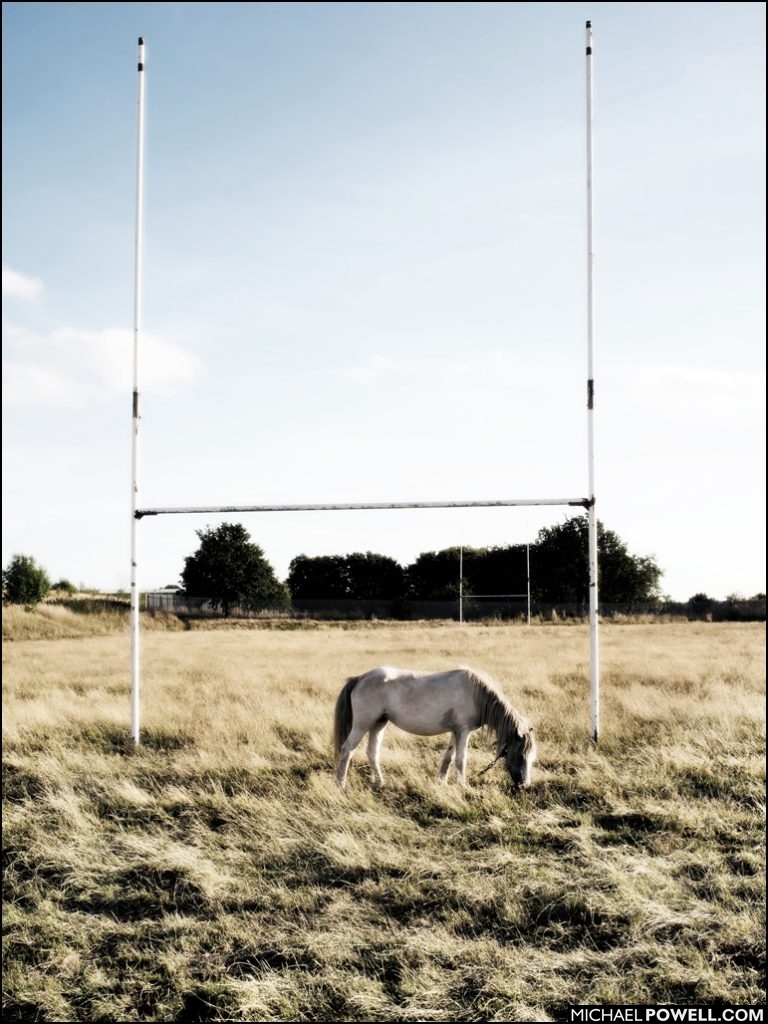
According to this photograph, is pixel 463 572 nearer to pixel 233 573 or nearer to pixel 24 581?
pixel 233 573

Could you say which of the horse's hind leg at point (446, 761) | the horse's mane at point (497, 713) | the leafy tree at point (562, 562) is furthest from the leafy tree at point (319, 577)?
the horse's mane at point (497, 713)

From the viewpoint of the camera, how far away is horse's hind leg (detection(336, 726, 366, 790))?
6918 millimetres

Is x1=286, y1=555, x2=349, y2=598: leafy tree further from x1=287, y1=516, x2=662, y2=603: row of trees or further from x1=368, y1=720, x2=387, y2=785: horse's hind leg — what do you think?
x1=368, y1=720, x2=387, y2=785: horse's hind leg

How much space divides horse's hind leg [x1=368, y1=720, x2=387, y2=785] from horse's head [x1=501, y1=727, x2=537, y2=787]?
→ 4.01 ft

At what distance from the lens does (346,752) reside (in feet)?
22.8

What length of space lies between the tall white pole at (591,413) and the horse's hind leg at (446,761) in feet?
6.50

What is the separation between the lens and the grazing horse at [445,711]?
22.4ft

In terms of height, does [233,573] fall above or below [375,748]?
above

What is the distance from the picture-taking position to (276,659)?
1568 centimetres

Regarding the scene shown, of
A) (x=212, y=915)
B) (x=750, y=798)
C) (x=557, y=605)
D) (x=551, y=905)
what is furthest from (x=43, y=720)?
(x=557, y=605)

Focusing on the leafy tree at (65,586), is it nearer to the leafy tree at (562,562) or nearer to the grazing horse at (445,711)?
the leafy tree at (562,562)

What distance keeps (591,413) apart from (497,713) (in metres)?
3.69

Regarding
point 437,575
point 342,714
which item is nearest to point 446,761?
point 342,714

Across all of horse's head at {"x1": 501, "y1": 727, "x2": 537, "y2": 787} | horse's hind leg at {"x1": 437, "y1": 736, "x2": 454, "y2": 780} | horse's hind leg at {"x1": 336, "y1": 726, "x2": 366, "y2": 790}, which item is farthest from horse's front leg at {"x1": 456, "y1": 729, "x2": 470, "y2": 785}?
horse's hind leg at {"x1": 336, "y1": 726, "x2": 366, "y2": 790}
